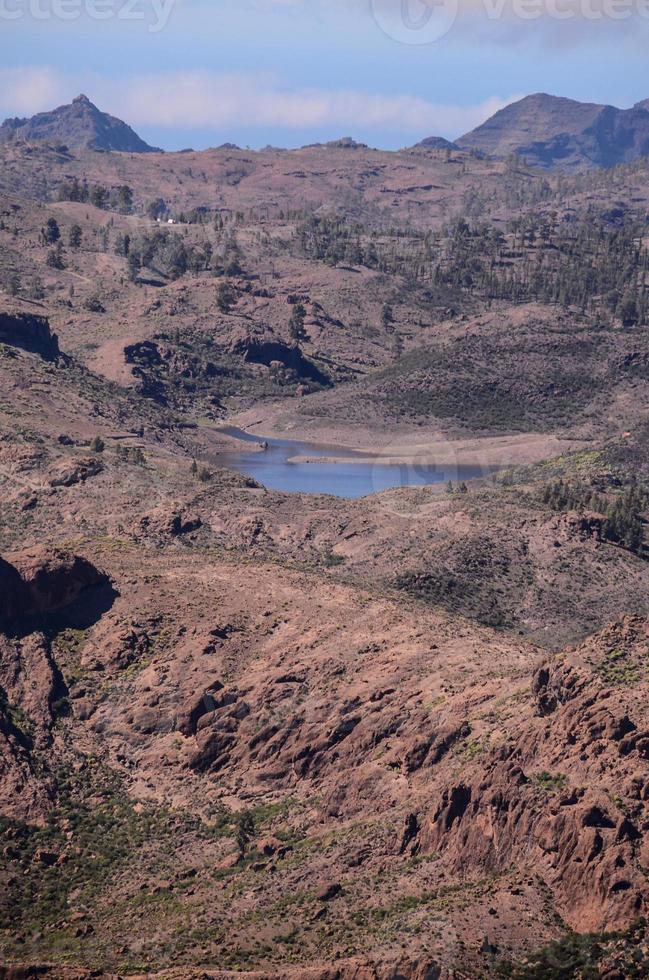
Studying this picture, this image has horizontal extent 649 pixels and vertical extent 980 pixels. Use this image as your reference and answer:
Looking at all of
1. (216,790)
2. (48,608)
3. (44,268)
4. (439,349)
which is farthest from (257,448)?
(216,790)

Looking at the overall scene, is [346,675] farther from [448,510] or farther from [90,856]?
[448,510]

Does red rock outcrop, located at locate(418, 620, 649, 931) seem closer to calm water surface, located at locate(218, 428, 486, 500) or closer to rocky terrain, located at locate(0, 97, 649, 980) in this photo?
rocky terrain, located at locate(0, 97, 649, 980)

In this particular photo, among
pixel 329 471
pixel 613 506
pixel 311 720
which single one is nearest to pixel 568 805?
pixel 311 720

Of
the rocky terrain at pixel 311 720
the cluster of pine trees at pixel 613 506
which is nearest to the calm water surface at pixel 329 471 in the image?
the rocky terrain at pixel 311 720

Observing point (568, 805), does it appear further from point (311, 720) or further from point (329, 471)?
point (329, 471)

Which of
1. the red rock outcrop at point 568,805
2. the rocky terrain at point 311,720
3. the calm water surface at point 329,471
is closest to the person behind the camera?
the red rock outcrop at point 568,805

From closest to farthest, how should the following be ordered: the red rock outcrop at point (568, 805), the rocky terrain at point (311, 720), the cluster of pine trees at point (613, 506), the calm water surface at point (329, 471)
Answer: the red rock outcrop at point (568, 805) → the rocky terrain at point (311, 720) → the cluster of pine trees at point (613, 506) → the calm water surface at point (329, 471)

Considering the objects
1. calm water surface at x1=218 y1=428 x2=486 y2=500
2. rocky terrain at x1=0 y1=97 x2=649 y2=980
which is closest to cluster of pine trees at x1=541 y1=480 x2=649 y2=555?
rocky terrain at x1=0 y1=97 x2=649 y2=980

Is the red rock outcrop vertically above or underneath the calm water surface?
Answer: above

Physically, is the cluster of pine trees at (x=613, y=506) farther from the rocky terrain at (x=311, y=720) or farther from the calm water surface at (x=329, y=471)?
the calm water surface at (x=329, y=471)
